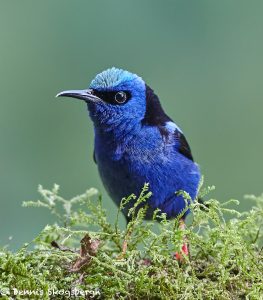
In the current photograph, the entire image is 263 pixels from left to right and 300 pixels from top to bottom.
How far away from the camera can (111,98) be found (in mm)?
4664

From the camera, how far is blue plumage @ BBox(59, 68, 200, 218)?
A: 460 centimetres

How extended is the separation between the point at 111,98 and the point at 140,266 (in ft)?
5.58

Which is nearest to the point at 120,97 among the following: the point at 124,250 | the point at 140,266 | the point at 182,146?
Answer: the point at 182,146

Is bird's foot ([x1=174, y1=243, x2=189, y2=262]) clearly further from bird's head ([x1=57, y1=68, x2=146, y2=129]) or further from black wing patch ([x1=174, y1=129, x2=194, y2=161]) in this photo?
black wing patch ([x1=174, y1=129, x2=194, y2=161])

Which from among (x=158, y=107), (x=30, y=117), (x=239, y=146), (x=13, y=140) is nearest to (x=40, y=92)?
(x=30, y=117)

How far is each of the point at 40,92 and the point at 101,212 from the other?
8.87m

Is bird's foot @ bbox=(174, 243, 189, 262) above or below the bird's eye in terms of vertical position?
below

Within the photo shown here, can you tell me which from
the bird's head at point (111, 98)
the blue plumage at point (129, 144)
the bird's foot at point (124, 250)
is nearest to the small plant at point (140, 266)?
the bird's foot at point (124, 250)

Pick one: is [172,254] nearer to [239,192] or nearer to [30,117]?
[239,192]

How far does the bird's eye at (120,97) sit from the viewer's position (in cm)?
468

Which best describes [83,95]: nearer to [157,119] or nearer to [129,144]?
[129,144]

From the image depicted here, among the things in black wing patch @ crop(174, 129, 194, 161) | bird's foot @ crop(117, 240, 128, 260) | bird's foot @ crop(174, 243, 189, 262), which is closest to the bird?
black wing patch @ crop(174, 129, 194, 161)

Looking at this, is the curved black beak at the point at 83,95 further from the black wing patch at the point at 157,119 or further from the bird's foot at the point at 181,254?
the bird's foot at the point at 181,254

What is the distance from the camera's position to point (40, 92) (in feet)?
39.8
